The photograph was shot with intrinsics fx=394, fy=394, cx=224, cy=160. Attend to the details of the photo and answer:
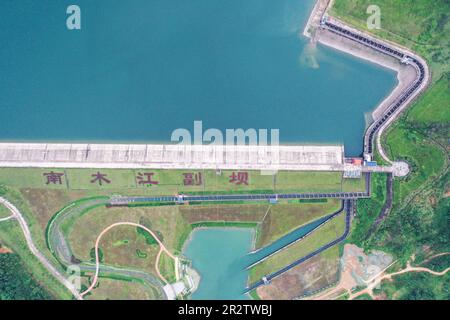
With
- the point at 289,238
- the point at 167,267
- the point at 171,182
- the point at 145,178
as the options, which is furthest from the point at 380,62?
the point at 167,267

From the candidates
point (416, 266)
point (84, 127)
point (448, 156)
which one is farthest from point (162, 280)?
point (448, 156)

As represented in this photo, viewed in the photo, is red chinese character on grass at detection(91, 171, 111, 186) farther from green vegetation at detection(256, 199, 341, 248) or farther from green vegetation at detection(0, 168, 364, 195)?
green vegetation at detection(256, 199, 341, 248)

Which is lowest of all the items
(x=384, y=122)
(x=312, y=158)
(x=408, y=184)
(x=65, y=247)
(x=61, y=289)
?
(x=61, y=289)

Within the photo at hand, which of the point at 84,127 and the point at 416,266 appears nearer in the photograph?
the point at 416,266

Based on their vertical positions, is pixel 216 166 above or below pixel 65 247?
above

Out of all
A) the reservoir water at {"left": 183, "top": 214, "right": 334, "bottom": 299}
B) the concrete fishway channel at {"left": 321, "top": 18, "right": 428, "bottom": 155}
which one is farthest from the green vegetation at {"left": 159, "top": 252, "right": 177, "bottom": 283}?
the concrete fishway channel at {"left": 321, "top": 18, "right": 428, "bottom": 155}

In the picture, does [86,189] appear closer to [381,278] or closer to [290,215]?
[290,215]

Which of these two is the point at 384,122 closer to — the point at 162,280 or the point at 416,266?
the point at 416,266

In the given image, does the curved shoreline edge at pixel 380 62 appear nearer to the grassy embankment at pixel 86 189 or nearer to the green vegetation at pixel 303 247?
the green vegetation at pixel 303 247
